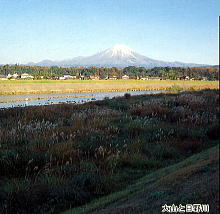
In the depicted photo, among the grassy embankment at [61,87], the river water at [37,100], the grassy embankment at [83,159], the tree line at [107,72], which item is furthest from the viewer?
the tree line at [107,72]

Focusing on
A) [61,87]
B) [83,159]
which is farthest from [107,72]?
[83,159]

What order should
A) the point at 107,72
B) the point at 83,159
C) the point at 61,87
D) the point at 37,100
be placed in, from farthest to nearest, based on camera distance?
1. the point at 107,72
2. the point at 61,87
3. the point at 37,100
4. the point at 83,159

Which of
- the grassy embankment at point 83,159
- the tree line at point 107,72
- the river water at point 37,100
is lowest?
the river water at point 37,100

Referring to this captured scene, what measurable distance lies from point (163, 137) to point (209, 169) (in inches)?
299

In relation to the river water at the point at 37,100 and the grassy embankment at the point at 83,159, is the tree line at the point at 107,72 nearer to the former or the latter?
the river water at the point at 37,100

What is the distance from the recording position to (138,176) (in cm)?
709

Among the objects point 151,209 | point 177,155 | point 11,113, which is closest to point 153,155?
point 177,155

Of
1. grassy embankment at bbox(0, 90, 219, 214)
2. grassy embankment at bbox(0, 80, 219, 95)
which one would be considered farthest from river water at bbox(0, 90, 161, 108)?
grassy embankment at bbox(0, 90, 219, 214)

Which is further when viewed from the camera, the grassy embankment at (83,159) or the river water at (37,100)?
the river water at (37,100)

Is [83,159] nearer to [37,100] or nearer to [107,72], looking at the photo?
[37,100]

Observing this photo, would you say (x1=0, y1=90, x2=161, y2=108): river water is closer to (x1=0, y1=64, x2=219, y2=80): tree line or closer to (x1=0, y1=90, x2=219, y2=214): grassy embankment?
(x1=0, y1=90, x2=219, y2=214): grassy embankment

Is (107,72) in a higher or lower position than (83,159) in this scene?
higher

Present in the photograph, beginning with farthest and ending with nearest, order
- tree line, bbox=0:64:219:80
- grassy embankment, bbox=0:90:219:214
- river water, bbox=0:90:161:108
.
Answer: tree line, bbox=0:64:219:80, river water, bbox=0:90:161:108, grassy embankment, bbox=0:90:219:214

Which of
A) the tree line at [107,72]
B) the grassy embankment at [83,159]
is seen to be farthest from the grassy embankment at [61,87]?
the grassy embankment at [83,159]
